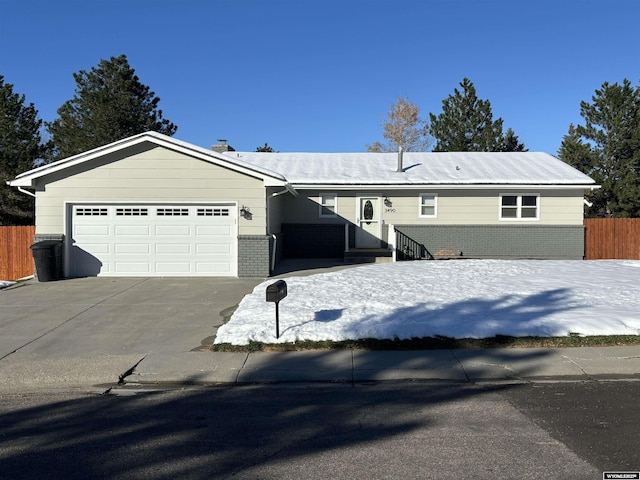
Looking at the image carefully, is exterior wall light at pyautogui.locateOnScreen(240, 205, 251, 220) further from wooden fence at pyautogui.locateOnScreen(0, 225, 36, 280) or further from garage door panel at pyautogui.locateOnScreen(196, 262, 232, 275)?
wooden fence at pyautogui.locateOnScreen(0, 225, 36, 280)

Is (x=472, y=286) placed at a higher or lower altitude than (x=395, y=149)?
lower

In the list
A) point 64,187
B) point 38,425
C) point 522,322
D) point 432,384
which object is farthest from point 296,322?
point 64,187

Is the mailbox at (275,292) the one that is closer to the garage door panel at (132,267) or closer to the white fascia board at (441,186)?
the garage door panel at (132,267)

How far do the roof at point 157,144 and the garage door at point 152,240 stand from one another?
1241mm

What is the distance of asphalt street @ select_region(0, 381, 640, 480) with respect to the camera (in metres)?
4.00

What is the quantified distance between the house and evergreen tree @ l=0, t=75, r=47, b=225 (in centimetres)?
1215

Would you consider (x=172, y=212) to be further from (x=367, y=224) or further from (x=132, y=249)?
(x=367, y=224)

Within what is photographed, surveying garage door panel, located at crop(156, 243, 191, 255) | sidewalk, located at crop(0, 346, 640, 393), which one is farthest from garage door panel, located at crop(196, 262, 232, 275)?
sidewalk, located at crop(0, 346, 640, 393)

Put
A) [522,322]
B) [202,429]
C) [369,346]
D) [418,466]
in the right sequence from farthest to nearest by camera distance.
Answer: [522,322] → [369,346] → [202,429] → [418,466]

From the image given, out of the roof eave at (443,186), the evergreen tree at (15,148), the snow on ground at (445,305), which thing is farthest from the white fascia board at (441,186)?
the evergreen tree at (15,148)

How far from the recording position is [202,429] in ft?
16.0

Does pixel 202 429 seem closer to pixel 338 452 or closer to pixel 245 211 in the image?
pixel 338 452

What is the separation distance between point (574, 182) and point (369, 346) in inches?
590

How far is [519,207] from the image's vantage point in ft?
65.2
